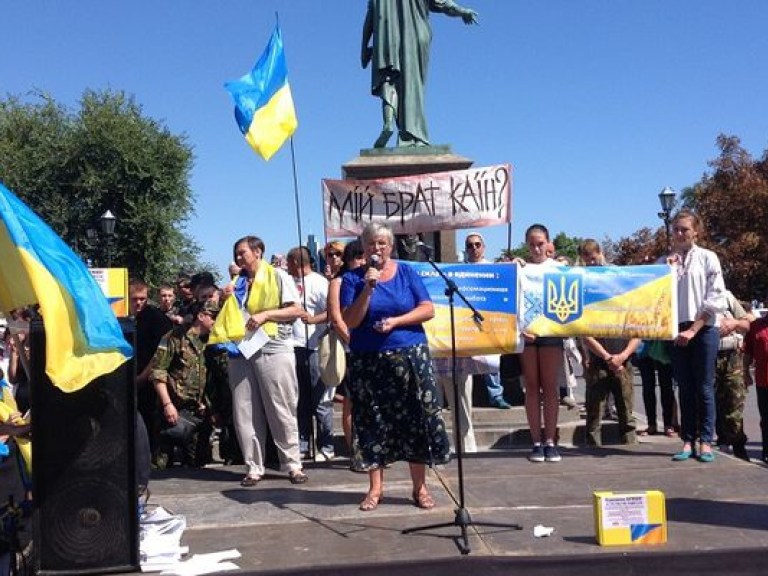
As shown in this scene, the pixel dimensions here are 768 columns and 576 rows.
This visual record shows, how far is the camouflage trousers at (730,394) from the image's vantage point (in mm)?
8055

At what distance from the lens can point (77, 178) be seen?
37.1 metres

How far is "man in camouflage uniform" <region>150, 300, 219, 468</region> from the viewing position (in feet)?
23.4

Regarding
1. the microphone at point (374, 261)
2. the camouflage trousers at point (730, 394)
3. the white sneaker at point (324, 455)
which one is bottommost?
the white sneaker at point (324, 455)

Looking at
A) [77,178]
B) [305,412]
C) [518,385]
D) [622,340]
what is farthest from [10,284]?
[77,178]

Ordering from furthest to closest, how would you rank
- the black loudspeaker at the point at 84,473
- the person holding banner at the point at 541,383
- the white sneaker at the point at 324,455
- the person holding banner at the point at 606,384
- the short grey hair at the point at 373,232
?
the white sneaker at the point at 324,455 < the person holding banner at the point at 606,384 < the person holding banner at the point at 541,383 < the short grey hair at the point at 373,232 < the black loudspeaker at the point at 84,473

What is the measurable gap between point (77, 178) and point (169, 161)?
3994mm

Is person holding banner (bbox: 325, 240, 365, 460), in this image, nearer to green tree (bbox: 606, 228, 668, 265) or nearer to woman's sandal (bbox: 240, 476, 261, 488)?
woman's sandal (bbox: 240, 476, 261, 488)

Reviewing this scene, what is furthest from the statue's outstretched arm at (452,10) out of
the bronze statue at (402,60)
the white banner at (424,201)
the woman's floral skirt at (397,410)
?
the woman's floral skirt at (397,410)

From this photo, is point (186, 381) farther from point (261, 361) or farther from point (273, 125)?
point (273, 125)

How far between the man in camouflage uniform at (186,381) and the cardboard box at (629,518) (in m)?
3.84

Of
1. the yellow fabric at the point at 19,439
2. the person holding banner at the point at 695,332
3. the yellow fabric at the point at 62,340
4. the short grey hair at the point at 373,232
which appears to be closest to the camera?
the yellow fabric at the point at 62,340

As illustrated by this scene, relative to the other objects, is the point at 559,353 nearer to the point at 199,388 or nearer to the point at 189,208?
the point at 199,388

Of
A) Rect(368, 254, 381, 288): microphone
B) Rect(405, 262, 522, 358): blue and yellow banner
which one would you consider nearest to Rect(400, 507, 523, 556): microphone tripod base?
Rect(368, 254, 381, 288): microphone

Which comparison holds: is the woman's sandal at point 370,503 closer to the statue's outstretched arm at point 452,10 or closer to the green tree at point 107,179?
the statue's outstretched arm at point 452,10
